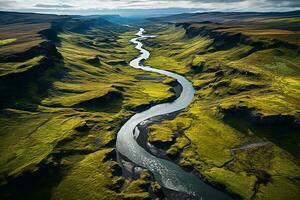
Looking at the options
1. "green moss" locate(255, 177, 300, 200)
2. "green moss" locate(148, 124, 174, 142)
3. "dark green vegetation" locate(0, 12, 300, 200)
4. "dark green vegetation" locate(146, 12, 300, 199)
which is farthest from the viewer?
"green moss" locate(148, 124, 174, 142)

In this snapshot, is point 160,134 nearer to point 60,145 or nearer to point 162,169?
point 162,169

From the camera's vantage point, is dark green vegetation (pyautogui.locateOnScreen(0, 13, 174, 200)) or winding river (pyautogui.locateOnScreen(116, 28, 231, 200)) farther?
dark green vegetation (pyautogui.locateOnScreen(0, 13, 174, 200))

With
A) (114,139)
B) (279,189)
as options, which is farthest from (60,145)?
(279,189)

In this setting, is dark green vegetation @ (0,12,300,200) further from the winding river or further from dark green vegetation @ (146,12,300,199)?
the winding river

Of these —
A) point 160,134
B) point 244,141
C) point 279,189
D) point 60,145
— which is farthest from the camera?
point 160,134

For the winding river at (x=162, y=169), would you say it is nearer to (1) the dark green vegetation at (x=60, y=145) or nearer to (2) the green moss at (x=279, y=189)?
(1) the dark green vegetation at (x=60, y=145)

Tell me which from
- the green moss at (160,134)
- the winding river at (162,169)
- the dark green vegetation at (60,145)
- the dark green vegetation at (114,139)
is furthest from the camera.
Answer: the green moss at (160,134)

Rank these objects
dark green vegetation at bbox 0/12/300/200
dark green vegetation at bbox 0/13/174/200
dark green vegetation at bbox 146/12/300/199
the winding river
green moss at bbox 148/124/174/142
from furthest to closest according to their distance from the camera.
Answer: green moss at bbox 148/124/174/142 → dark green vegetation at bbox 146/12/300/199 → dark green vegetation at bbox 0/12/300/200 → dark green vegetation at bbox 0/13/174/200 → the winding river

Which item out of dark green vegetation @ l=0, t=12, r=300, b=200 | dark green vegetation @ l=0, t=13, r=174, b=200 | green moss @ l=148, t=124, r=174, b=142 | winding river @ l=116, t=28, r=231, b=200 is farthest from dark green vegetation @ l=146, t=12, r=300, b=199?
dark green vegetation @ l=0, t=13, r=174, b=200

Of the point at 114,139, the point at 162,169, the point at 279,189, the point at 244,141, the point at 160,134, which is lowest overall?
the point at 114,139

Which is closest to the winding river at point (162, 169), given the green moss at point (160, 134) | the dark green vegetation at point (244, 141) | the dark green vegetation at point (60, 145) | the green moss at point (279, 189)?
the dark green vegetation at point (244, 141)

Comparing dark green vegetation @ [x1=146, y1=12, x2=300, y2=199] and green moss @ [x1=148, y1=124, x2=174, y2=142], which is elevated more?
dark green vegetation @ [x1=146, y1=12, x2=300, y2=199]

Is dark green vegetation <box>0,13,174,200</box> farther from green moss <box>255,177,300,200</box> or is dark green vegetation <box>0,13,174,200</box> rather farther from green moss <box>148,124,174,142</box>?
green moss <box>255,177,300,200</box>
